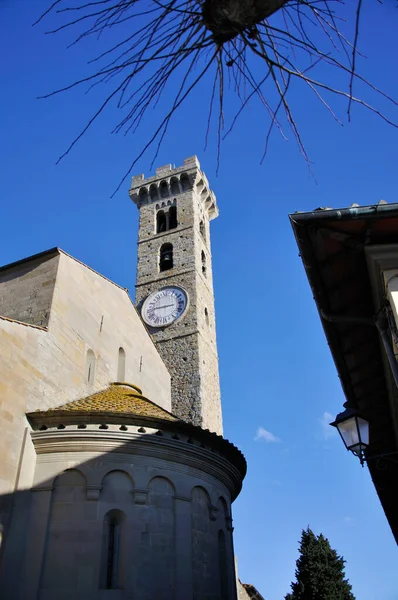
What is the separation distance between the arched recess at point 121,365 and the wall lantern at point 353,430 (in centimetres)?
930

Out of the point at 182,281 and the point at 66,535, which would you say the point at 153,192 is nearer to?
the point at 182,281

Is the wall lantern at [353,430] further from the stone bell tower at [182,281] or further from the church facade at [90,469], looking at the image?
the stone bell tower at [182,281]

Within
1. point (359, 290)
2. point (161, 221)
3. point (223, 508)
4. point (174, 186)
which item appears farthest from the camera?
point (174, 186)

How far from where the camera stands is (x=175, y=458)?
993cm

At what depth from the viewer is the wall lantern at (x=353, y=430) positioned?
545cm

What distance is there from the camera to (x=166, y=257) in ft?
94.9

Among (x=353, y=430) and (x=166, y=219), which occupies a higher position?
(x=166, y=219)

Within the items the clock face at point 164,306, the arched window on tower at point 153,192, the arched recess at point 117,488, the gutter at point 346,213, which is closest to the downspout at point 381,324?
the gutter at point 346,213

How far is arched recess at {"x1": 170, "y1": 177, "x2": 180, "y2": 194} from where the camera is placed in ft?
106

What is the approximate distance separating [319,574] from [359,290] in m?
21.1

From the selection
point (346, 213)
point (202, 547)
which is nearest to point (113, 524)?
point (202, 547)

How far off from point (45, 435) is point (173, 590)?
356 centimetres

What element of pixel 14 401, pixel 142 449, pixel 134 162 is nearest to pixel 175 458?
pixel 142 449

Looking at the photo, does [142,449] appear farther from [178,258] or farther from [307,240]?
[178,258]
